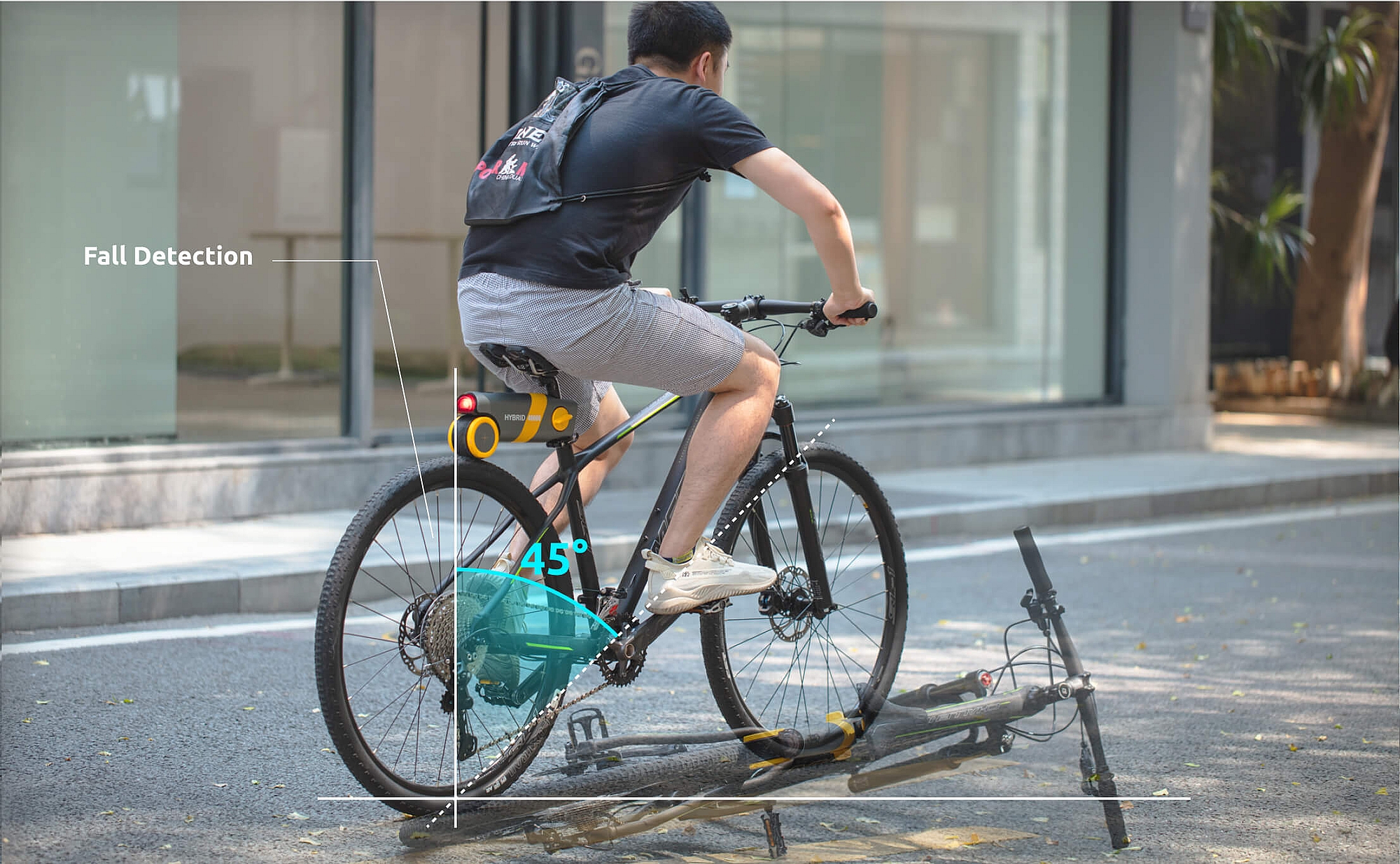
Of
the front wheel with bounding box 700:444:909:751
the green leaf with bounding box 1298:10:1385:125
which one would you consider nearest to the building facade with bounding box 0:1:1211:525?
the green leaf with bounding box 1298:10:1385:125

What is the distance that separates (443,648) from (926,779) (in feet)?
4.62

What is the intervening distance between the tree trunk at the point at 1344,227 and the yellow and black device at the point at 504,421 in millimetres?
13682

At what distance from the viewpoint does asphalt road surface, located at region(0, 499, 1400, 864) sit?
143 inches

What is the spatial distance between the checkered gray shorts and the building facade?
517cm

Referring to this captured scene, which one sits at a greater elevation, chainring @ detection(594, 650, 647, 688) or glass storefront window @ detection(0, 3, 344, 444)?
glass storefront window @ detection(0, 3, 344, 444)

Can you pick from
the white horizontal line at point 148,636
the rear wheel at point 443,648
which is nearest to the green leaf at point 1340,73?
the white horizontal line at point 148,636

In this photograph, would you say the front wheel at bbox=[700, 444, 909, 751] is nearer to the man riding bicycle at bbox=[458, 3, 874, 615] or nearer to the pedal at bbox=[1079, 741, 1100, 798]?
the man riding bicycle at bbox=[458, 3, 874, 615]

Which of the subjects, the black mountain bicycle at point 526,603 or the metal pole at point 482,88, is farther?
the metal pole at point 482,88

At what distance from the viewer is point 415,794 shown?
3.56m

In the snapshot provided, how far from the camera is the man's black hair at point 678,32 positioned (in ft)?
12.2

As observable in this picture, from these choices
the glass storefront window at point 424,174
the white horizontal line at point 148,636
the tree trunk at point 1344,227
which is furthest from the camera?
the tree trunk at point 1344,227

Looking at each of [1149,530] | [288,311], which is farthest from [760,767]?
[288,311]

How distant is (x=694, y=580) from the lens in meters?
3.82
